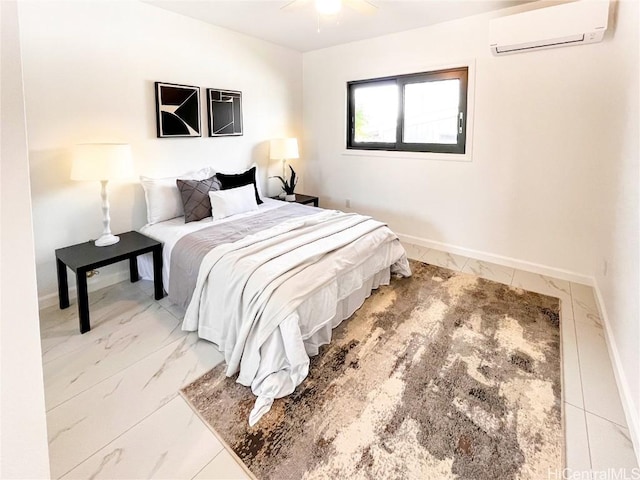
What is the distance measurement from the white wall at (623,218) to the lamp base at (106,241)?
3.56 metres

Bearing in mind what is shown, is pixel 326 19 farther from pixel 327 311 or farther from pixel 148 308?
pixel 148 308

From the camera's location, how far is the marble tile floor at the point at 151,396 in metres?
1.53

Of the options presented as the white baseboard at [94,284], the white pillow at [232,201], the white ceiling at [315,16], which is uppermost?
the white ceiling at [315,16]

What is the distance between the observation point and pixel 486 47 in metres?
3.40

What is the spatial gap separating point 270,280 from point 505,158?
9.10 ft

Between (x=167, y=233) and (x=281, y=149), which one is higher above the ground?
(x=281, y=149)

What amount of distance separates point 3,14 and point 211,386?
184 centimetres

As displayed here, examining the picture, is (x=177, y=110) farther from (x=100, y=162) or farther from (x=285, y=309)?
(x=285, y=309)

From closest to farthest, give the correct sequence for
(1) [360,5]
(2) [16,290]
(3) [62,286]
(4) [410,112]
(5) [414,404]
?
(2) [16,290]
(5) [414,404]
(1) [360,5]
(3) [62,286]
(4) [410,112]

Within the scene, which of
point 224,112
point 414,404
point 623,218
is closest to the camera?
point 414,404

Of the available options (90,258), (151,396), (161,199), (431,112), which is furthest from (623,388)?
(161,199)

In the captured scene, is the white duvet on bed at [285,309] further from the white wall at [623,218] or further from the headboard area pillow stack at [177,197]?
the white wall at [623,218]

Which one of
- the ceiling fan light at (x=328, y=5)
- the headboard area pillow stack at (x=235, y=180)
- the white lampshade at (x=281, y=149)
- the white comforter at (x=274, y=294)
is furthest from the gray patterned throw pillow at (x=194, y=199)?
the ceiling fan light at (x=328, y=5)

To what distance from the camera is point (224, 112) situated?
12.9ft
